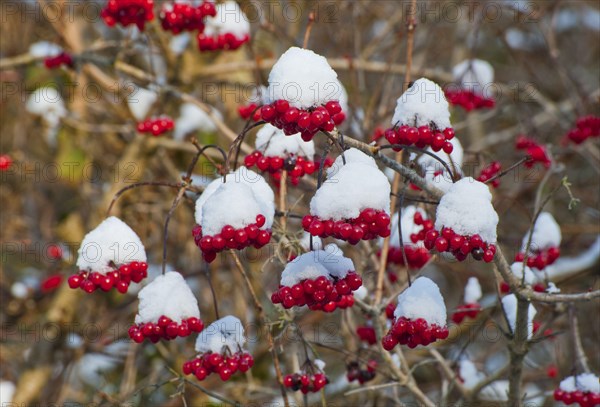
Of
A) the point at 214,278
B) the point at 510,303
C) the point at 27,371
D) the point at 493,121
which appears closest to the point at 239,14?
the point at 214,278

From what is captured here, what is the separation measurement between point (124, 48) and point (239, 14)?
0.79 metres

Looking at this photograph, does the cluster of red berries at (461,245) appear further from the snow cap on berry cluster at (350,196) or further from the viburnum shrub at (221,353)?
the viburnum shrub at (221,353)

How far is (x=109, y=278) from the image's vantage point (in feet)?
8.73

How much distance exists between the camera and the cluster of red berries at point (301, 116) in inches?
82.0

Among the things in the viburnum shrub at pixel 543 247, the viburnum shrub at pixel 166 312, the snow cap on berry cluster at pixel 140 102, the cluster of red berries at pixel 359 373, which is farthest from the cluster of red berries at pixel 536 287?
the snow cap on berry cluster at pixel 140 102

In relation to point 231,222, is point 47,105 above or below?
above

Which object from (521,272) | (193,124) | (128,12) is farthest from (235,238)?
(193,124)

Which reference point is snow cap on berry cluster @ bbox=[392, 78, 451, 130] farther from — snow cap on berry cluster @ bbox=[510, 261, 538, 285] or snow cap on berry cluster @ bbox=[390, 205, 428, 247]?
snow cap on berry cluster @ bbox=[390, 205, 428, 247]

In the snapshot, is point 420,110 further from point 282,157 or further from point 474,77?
point 474,77

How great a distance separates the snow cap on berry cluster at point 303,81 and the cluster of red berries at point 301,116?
0.02 metres

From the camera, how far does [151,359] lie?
5770mm

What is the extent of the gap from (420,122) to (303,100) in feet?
1.60

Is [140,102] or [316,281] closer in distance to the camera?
[316,281]

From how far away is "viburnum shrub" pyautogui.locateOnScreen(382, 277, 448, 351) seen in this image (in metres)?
2.30
